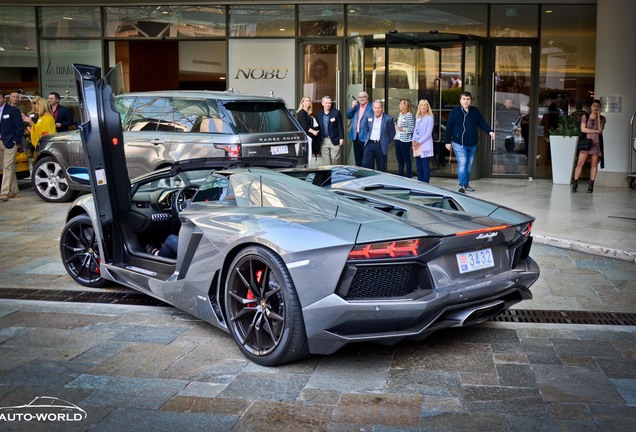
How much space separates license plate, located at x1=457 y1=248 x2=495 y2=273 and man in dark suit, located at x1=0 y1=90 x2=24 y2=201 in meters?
10.9

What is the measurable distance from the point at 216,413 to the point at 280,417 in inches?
14.1

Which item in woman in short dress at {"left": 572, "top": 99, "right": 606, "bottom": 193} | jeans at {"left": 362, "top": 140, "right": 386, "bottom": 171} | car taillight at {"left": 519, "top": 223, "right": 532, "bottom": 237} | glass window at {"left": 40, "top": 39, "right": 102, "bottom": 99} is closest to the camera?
car taillight at {"left": 519, "top": 223, "right": 532, "bottom": 237}

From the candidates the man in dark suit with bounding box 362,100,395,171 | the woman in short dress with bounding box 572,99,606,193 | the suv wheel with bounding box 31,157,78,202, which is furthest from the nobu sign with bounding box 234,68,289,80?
the woman in short dress with bounding box 572,99,606,193

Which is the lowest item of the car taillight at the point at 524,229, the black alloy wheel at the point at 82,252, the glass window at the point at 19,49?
the black alloy wheel at the point at 82,252

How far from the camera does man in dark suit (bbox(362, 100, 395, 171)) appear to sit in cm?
1471

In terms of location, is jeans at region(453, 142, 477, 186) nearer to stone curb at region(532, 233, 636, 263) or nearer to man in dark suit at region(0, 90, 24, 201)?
stone curb at region(532, 233, 636, 263)

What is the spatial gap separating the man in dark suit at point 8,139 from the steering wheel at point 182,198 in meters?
8.05

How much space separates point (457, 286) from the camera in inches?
195

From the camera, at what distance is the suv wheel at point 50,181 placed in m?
14.0

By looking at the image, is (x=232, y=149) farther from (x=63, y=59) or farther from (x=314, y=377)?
(x=63, y=59)

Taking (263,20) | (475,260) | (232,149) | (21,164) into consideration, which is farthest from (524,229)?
(263,20)

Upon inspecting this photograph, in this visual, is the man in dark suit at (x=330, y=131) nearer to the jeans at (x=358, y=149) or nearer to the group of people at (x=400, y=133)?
the group of people at (x=400, y=133)

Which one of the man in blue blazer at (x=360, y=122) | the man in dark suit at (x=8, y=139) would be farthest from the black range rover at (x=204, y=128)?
the man in blue blazer at (x=360, y=122)

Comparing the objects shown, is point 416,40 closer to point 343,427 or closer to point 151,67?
point 151,67
